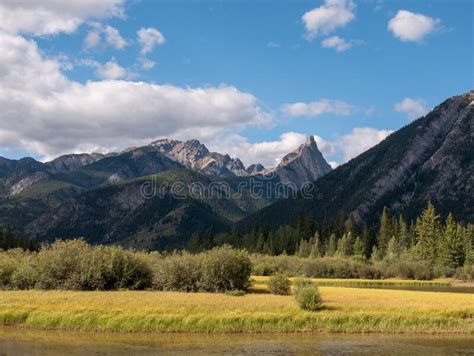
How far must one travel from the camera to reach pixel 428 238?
153 m

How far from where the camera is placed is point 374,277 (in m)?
136

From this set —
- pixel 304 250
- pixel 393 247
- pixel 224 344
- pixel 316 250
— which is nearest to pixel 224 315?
pixel 224 344

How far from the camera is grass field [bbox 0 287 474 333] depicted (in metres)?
47.9

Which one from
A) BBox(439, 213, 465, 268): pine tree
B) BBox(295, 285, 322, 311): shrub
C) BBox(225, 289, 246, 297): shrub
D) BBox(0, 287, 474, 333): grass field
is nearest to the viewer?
BBox(0, 287, 474, 333): grass field

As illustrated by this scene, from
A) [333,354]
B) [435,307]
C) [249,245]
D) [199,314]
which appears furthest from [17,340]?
[249,245]

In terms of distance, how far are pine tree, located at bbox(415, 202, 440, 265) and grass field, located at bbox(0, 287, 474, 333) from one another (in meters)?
93.9

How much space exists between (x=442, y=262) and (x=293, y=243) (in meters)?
54.6

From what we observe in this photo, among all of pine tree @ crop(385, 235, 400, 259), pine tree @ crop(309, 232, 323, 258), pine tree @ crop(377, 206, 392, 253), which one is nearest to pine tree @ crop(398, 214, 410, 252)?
pine tree @ crop(377, 206, 392, 253)

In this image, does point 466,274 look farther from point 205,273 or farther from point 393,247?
point 205,273

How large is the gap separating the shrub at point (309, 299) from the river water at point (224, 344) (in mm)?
6180

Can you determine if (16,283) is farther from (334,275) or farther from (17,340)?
(334,275)

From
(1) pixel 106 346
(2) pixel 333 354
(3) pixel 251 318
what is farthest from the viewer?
(3) pixel 251 318

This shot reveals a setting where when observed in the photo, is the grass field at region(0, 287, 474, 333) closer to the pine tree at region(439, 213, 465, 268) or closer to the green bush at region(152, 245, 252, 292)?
the green bush at region(152, 245, 252, 292)

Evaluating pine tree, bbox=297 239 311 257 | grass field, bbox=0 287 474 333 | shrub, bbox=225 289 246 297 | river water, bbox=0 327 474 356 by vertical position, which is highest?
pine tree, bbox=297 239 311 257
